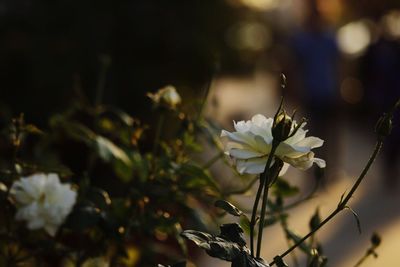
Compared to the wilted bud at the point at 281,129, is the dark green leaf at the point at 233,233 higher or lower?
lower

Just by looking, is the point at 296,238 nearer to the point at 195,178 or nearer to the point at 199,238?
the point at 195,178

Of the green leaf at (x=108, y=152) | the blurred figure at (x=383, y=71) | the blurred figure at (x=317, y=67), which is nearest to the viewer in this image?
the green leaf at (x=108, y=152)

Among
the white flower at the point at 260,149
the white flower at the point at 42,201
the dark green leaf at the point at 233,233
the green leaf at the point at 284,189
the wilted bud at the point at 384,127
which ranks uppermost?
the wilted bud at the point at 384,127

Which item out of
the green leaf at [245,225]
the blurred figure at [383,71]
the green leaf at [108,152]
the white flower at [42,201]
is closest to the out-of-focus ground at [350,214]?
the blurred figure at [383,71]

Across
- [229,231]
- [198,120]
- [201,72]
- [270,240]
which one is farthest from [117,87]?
[229,231]

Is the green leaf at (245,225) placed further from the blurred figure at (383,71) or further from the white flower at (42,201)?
the blurred figure at (383,71)

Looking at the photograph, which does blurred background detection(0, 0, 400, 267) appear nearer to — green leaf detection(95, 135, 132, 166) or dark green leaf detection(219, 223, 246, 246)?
green leaf detection(95, 135, 132, 166)

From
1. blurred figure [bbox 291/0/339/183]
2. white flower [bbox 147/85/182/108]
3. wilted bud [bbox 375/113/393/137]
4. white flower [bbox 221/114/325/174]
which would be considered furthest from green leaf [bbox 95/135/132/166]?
blurred figure [bbox 291/0/339/183]
